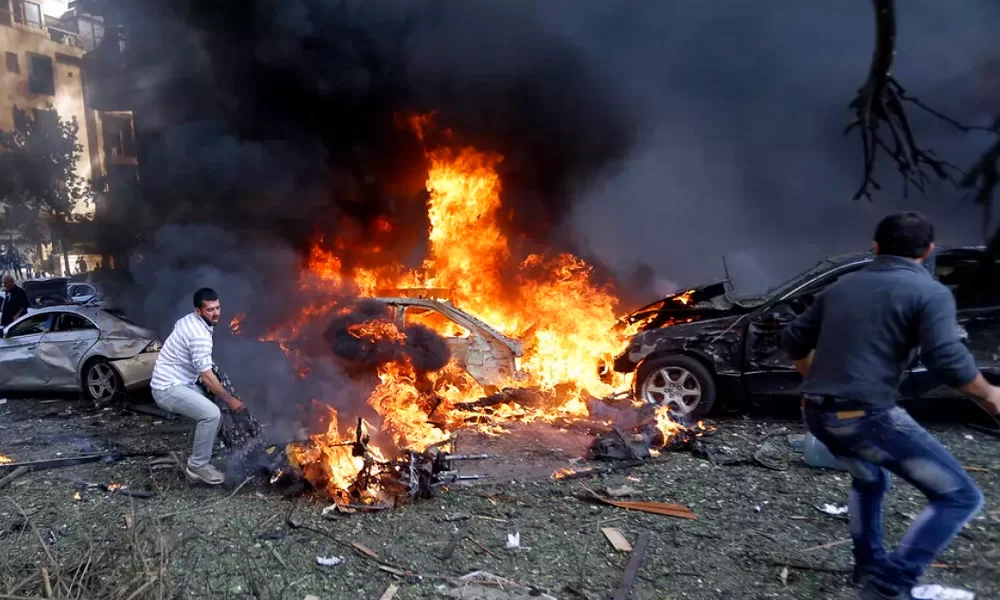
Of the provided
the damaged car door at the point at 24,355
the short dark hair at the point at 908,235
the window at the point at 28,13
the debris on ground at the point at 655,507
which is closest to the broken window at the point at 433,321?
the debris on ground at the point at 655,507

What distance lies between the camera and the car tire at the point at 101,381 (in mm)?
7848

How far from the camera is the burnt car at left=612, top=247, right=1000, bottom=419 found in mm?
5914

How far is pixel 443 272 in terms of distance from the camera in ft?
42.1

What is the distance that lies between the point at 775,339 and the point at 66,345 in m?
8.78

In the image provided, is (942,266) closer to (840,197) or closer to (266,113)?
(840,197)

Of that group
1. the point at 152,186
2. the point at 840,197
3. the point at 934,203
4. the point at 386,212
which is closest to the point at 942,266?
the point at 934,203

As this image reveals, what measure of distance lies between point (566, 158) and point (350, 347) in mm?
7173

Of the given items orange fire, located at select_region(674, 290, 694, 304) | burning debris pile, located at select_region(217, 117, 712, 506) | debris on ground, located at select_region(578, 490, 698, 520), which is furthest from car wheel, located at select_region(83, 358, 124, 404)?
orange fire, located at select_region(674, 290, 694, 304)

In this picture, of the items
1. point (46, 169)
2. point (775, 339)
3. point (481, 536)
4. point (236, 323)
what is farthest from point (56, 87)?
point (775, 339)

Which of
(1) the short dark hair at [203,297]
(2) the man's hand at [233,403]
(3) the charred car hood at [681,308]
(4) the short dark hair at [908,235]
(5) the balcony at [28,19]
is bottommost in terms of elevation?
(2) the man's hand at [233,403]

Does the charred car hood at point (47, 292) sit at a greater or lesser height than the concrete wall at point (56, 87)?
lesser

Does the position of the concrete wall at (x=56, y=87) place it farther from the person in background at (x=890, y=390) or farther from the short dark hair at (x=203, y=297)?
the person in background at (x=890, y=390)

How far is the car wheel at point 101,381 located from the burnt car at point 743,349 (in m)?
6.40

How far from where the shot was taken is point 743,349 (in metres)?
6.53
